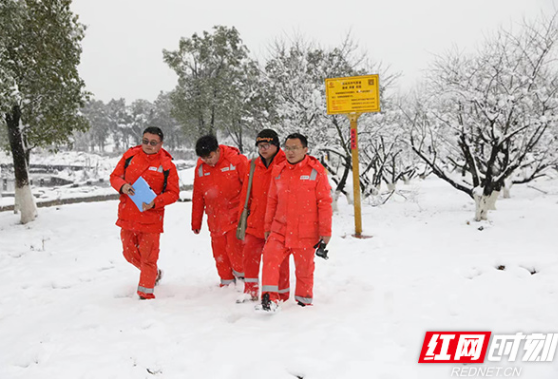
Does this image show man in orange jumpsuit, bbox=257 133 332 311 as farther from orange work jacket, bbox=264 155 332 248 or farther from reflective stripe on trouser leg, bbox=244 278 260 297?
reflective stripe on trouser leg, bbox=244 278 260 297

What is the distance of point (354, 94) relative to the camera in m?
8.16

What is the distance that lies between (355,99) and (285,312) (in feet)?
18.8

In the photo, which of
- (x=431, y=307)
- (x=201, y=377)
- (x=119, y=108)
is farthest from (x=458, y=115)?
(x=119, y=108)

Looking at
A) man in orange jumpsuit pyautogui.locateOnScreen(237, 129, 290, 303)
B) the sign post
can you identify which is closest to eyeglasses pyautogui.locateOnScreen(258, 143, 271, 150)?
man in orange jumpsuit pyautogui.locateOnScreen(237, 129, 290, 303)

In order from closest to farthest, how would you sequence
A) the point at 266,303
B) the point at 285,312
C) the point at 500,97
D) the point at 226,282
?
the point at 266,303
the point at 285,312
the point at 226,282
the point at 500,97

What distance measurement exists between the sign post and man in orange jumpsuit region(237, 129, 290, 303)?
13.6ft

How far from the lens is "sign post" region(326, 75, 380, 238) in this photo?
26.5 ft

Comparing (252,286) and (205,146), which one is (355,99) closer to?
(205,146)

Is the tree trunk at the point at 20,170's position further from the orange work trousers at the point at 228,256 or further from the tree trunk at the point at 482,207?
the tree trunk at the point at 482,207

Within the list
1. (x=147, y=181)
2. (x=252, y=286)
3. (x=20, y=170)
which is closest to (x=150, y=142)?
(x=147, y=181)

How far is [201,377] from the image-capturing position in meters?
2.59

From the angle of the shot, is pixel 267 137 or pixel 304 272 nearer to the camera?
pixel 304 272

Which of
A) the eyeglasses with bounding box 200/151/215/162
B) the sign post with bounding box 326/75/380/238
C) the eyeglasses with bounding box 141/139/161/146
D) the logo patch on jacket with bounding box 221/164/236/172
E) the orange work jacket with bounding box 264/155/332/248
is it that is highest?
the sign post with bounding box 326/75/380/238

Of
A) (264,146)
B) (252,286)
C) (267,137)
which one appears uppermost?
(267,137)
